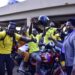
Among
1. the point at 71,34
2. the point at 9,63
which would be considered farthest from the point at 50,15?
the point at 71,34

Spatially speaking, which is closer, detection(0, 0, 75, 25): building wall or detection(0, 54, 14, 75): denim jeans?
detection(0, 54, 14, 75): denim jeans

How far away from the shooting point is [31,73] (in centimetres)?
952

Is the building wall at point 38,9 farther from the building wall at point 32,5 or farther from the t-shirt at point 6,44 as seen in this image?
the t-shirt at point 6,44

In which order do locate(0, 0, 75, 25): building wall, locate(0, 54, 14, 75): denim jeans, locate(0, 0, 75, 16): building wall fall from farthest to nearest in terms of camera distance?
locate(0, 0, 75, 16): building wall < locate(0, 0, 75, 25): building wall < locate(0, 54, 14, 75): denim jeans

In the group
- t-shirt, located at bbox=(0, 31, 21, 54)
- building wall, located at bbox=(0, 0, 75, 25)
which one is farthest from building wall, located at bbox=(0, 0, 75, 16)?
t-shirt, located at bbox=(0, 31, 21, 54)

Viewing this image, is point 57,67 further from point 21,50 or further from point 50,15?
point 50,15

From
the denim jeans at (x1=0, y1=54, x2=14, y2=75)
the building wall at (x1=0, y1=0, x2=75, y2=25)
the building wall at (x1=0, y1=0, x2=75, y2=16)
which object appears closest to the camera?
the denim jeans at (x1=0, y1=54, x2=14, y2=75)

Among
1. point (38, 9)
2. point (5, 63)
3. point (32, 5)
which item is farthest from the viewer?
point (32, 5)

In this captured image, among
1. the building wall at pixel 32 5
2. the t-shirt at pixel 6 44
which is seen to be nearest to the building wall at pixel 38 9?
the building wall at pixel 32 5

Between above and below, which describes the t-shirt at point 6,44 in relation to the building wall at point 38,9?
below

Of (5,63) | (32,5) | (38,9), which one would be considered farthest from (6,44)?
(32,5)

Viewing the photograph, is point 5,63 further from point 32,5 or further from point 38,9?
point 32,5

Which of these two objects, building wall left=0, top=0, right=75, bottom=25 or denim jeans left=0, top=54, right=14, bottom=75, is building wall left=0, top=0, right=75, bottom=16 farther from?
denim jeans left=0, top=54, right=14, bottom=75

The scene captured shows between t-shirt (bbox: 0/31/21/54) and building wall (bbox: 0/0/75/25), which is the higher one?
building wall (bbox: 0/0/75/25)
